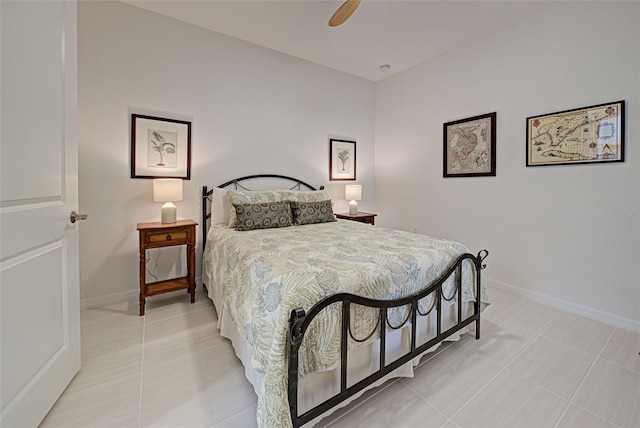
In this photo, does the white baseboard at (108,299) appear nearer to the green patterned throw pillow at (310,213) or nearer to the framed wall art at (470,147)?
the green patterned throw pillow at (310,213)

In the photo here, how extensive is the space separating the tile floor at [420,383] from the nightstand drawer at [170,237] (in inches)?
27.5

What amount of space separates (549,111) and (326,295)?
114 inches

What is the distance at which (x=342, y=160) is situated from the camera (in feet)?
14.0

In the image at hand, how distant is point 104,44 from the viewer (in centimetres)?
252

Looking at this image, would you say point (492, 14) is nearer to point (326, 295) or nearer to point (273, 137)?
point (273, 137)

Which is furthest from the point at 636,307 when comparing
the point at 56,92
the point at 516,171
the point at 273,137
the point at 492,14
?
the point at 56,92

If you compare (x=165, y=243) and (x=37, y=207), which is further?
(x=165, y=243)

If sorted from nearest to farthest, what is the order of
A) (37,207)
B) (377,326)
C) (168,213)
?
(37,207) < (377,326) < (168,213)

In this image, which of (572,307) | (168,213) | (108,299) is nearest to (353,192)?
(168,213)

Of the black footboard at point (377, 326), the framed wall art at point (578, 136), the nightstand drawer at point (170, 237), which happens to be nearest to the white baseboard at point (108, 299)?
the nightstand drawer at point (170, 237)

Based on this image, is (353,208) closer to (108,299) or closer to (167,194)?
(167,194)

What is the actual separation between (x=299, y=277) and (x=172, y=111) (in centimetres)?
251

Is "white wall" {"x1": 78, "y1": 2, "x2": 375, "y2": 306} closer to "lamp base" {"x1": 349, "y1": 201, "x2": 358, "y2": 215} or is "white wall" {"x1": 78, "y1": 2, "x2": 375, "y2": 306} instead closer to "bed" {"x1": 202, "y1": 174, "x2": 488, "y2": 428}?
"lamp base" {"x1": 349, "y1": 201, "x2": 358, "y2": 215}

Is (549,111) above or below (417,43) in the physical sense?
below
